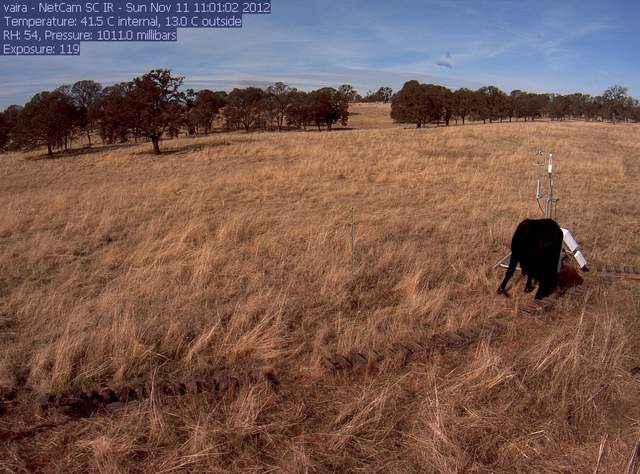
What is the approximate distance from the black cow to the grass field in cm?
33

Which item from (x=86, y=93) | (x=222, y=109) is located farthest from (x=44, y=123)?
(x=222, y=109)

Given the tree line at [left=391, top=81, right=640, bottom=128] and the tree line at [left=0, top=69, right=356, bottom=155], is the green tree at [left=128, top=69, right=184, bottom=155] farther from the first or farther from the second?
the tree line at [left=391, top=81, right=640, bottom=128]

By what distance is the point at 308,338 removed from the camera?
14.3 ft

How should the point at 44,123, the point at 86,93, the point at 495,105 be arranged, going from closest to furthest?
the point at 44,123 < the point at 86,93 < the point at 495,105

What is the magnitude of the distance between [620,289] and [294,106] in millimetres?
44843

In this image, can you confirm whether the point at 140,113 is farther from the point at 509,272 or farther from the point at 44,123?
the point at 509,272

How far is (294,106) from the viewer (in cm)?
4744

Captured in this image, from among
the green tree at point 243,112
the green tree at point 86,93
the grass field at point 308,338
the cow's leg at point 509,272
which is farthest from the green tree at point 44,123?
the cow's leg at point 509,272

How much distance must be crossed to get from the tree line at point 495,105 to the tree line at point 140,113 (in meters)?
7.70

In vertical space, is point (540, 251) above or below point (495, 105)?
below

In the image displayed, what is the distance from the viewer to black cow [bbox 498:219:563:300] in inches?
199

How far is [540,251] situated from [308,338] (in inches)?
109

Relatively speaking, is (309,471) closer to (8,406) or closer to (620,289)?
(8,406)

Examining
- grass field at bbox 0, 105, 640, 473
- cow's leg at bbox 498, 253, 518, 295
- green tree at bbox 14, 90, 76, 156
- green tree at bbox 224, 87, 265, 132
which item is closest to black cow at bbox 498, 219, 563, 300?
cow's leg at bbox 498, 253, 518, 295
